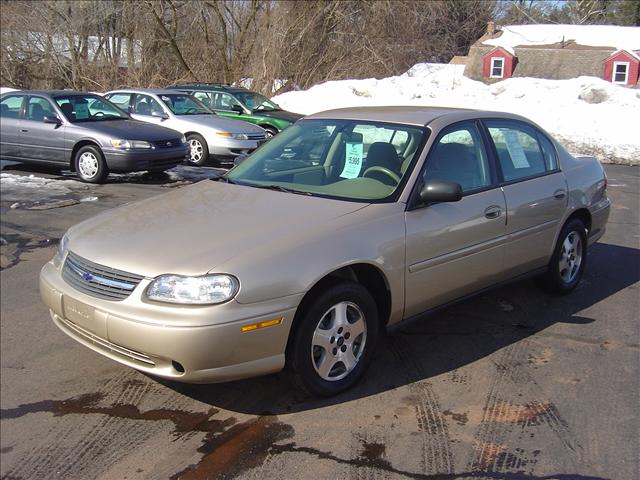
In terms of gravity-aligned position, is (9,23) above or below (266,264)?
above

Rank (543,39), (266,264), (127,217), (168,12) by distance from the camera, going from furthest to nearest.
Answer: (543,39) < (168,12) < (127,217) < (266,264)

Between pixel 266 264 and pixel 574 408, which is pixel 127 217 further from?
pixel 574 408

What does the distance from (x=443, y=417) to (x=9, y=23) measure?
29.4 m

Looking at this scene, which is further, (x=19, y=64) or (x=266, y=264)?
(x=19, y=64)

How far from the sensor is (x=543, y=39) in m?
30.5

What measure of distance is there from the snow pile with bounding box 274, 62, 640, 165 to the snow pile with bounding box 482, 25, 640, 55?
8.22 ft

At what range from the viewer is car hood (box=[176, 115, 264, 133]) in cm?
1277

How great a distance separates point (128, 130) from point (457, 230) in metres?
7.73

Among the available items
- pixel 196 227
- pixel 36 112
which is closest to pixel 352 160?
pixel 196 227

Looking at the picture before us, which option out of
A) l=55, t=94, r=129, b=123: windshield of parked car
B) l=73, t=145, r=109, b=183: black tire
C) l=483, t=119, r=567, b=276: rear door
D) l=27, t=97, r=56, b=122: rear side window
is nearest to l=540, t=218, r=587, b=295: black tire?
l=483, t=119, r=567, b=276: rear door

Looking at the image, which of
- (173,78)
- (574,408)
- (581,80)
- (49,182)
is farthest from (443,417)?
(173,78)

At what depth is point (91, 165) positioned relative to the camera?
33.8 feet

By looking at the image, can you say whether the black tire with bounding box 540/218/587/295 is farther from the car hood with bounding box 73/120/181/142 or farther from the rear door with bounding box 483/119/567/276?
the car hood with bounding box 73/120/181/142

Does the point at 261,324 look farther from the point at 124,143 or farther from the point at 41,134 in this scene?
the point at 41,134
